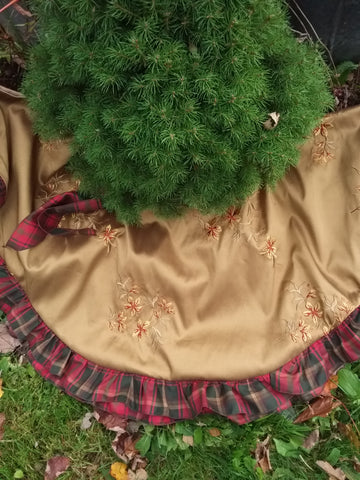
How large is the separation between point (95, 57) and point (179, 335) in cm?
79

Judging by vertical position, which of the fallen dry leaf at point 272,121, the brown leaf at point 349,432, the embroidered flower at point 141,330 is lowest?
the brown leaf at point 349,432

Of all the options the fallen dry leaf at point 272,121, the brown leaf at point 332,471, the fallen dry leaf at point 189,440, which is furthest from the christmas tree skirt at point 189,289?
the fallen dry leaf at point 272,121

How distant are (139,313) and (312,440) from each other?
0.66 meters

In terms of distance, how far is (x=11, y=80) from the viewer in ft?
4.38

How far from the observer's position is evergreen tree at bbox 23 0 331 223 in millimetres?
705

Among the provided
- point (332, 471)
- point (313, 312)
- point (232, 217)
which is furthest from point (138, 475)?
point (232, 217)

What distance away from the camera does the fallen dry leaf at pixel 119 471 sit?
1.24 m

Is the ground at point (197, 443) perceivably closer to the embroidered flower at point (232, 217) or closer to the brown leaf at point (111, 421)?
the brown leaf at point (111, 421)

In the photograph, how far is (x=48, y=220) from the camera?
123 centimetres

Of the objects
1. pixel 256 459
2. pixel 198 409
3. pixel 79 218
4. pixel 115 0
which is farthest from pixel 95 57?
pixel 256 459

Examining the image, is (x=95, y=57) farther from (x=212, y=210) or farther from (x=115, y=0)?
(x=212, y=210)

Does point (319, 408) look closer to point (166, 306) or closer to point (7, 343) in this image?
point (166, 306)

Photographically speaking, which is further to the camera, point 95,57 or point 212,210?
point 212,210

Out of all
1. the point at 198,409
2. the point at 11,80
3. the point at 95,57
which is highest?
the point at 95,57
